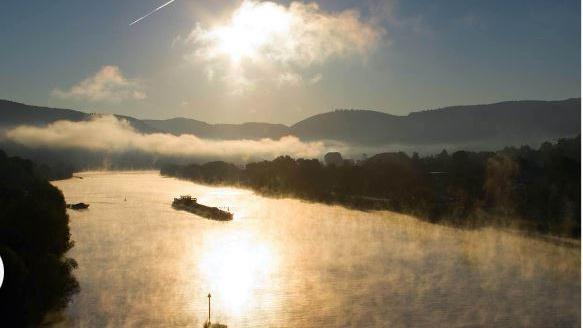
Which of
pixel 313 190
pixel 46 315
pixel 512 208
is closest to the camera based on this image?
pixel 46 315

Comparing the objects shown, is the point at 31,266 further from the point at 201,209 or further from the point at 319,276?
the point at 201,209

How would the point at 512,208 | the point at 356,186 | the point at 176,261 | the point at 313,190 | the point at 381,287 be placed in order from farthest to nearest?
1. the point at 313,190
2. the point at 356,186
3. the point at 512,208
4. the point at 176,261
5. the point at 381,287

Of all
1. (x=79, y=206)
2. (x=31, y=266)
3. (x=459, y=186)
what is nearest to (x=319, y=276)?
(x=31, y=266)

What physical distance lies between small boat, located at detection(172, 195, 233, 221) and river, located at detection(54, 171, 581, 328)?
13.1 feet

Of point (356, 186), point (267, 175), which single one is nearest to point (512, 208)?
point (356, 186)

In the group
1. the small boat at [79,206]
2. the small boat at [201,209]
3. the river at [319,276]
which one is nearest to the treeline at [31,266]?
the river at [319,276]

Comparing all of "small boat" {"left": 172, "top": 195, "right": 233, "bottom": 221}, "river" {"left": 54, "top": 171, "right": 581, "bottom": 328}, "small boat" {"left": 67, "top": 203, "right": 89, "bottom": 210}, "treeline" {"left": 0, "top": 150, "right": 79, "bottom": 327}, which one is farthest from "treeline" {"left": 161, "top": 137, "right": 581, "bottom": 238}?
"treeline" {"left": 0, "top": 150, "right": 79, "bottom": 327}

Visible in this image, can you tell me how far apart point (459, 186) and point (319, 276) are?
28.0 metres

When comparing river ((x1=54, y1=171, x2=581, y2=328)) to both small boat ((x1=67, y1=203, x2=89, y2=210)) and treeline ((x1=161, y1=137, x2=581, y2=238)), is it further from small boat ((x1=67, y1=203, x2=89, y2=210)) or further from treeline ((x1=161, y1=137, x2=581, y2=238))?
small boat ((x1=67, y1=203, x2=89, y2=210))

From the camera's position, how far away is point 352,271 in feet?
76.5

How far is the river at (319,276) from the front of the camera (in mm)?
16781

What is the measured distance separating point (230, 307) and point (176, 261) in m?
8.42

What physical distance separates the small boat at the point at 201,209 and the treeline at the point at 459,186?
14.0 meters

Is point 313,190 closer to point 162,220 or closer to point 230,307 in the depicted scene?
point 162,220
